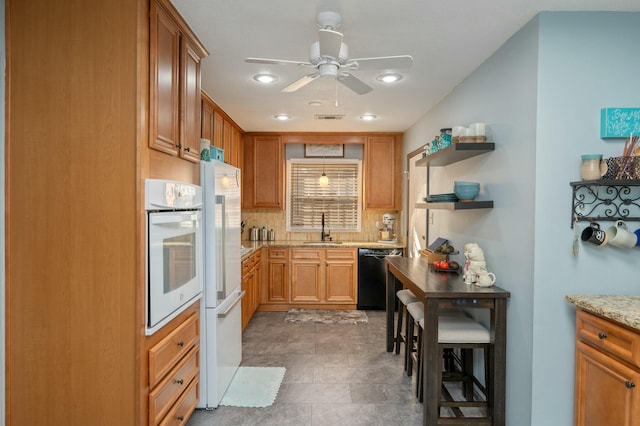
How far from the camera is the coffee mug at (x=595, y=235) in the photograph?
6.64 feet

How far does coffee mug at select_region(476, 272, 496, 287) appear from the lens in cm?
255

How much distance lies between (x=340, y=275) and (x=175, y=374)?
11.0 feet

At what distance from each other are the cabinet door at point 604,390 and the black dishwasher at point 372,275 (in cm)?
334

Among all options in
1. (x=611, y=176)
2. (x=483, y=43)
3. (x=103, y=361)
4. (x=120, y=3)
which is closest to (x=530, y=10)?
(x=483, y=43)

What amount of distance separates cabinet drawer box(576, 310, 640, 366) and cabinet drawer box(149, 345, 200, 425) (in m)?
2.20

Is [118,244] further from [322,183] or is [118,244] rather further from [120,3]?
[322,183]

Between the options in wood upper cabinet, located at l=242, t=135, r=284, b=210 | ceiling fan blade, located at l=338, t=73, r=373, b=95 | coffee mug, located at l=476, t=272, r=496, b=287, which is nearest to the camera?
ceiling fan blade, located at l=338, t=73, r=373, b=95

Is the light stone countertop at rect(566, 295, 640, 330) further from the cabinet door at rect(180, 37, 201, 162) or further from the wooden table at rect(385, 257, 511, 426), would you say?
the cabinet door at rect(180, 37, 201, 162)

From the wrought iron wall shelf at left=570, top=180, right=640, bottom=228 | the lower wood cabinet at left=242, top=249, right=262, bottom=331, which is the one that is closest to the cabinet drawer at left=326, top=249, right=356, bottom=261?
the lower wood cabinet at left=242, top=249, right=262, bottom=331

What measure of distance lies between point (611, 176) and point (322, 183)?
4.02 m

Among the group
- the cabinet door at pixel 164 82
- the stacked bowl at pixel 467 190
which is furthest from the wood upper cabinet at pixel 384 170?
the cabinet door at pixel 164 82

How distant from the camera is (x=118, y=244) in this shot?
5.90 feet

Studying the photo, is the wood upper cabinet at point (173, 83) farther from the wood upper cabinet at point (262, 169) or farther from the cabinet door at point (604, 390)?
the wood upper cabinet at point (262, 169)

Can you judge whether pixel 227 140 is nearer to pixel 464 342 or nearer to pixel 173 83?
pixel 173 83
